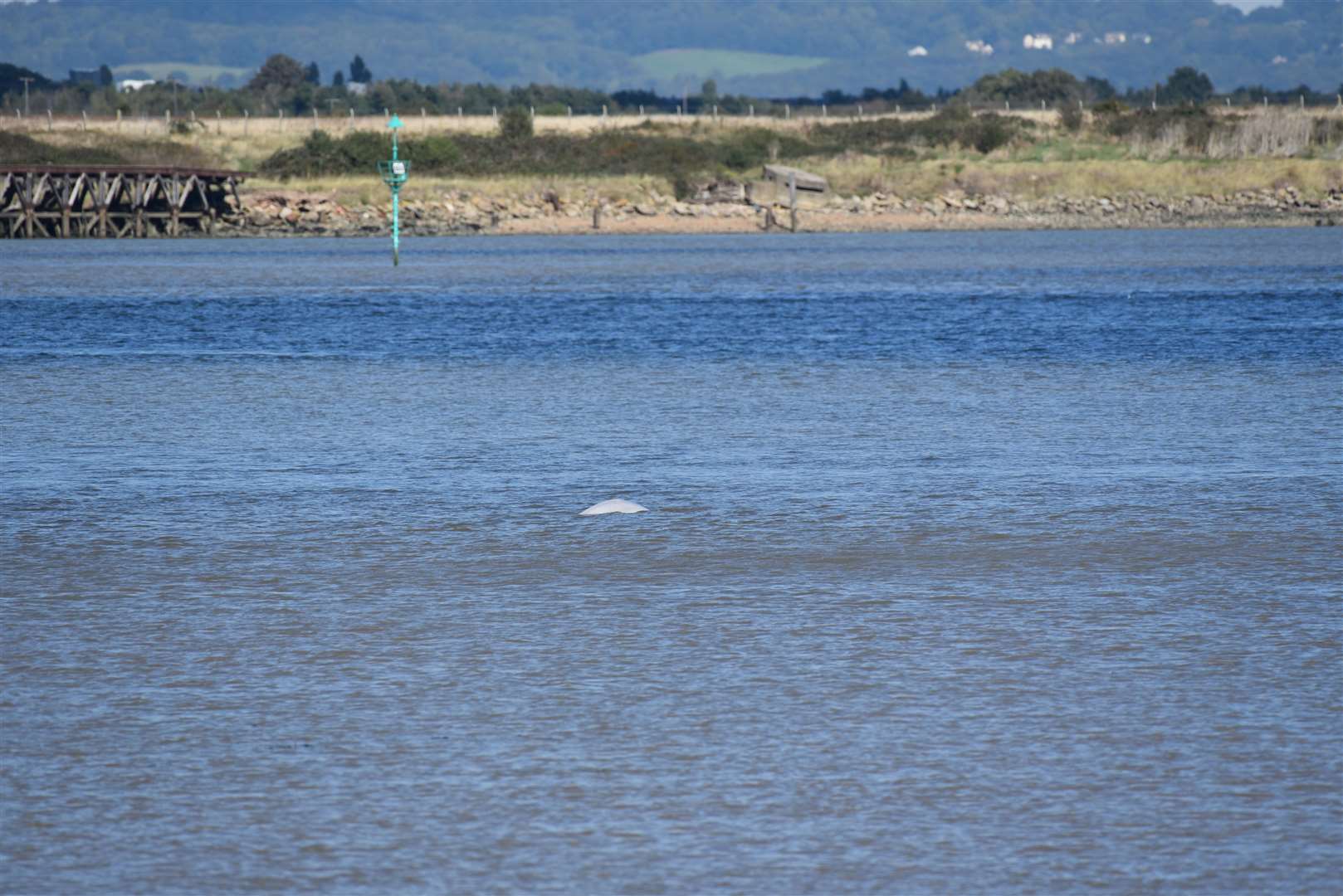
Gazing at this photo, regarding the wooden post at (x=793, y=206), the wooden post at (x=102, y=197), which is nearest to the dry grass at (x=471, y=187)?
the wooden post at (x=793, y=206)

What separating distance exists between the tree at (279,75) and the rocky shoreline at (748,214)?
113212mm

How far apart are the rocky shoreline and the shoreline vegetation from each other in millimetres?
96

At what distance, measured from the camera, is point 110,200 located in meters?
72.2

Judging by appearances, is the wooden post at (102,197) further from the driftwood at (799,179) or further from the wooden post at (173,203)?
the driftwood at (799,179)

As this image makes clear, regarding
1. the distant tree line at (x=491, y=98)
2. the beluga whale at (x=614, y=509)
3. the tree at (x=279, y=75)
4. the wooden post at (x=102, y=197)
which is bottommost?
the beluga whale at (x=614, y=509)

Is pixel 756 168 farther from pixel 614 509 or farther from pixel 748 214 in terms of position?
pixel 614 509

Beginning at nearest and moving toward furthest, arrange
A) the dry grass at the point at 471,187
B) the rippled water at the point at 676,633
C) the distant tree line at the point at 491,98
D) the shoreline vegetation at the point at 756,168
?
the rippled water at the point at 676,633, the shoreline vegetation at the point at 756,168, the dry grass at the point at 471,187, the distant tree line at the point at 491,98

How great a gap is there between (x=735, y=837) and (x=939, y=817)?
1.91ft

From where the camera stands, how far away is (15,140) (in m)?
86.2

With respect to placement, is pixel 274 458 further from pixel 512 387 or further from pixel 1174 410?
pixel 1174 410

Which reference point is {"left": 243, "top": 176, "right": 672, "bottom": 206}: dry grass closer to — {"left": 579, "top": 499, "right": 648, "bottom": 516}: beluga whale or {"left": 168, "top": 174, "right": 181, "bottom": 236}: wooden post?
{"left": 168, "top": 174, "right": 181, "bottom": 236}: wooden post

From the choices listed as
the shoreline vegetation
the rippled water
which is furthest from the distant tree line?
the rippled water

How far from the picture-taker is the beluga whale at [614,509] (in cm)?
1079

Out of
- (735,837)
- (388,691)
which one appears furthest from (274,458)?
(735,837)
